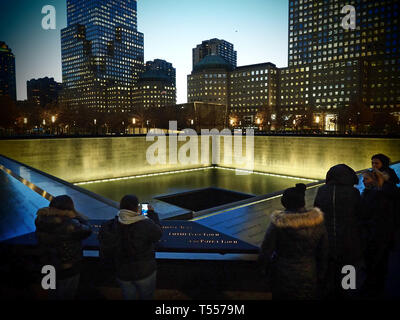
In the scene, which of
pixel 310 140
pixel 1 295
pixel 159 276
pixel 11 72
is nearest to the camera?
pixel 1 295

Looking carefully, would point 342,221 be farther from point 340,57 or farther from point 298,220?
point 340,57

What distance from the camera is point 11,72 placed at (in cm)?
17300

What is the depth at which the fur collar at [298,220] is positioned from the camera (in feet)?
8.56

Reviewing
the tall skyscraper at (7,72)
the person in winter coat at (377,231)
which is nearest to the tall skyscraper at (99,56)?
the tall skyscraper at (7,72)

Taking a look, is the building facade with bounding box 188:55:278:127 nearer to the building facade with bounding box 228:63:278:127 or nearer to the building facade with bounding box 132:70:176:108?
the building facade with bounding box 228:63:278:127

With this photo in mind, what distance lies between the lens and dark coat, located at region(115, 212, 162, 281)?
2609mm

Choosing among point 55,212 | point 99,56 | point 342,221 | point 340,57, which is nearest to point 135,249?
point 55,212

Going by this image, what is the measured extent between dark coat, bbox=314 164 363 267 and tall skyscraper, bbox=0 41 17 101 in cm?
19662

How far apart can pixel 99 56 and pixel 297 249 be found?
162393 millimetres

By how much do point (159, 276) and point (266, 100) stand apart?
4724 inches

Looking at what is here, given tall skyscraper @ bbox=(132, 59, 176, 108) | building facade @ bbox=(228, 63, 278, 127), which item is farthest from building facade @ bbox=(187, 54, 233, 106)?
tall skyscraper @ bbox=(132, 59, 176, 108)

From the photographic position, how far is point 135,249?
261cm
